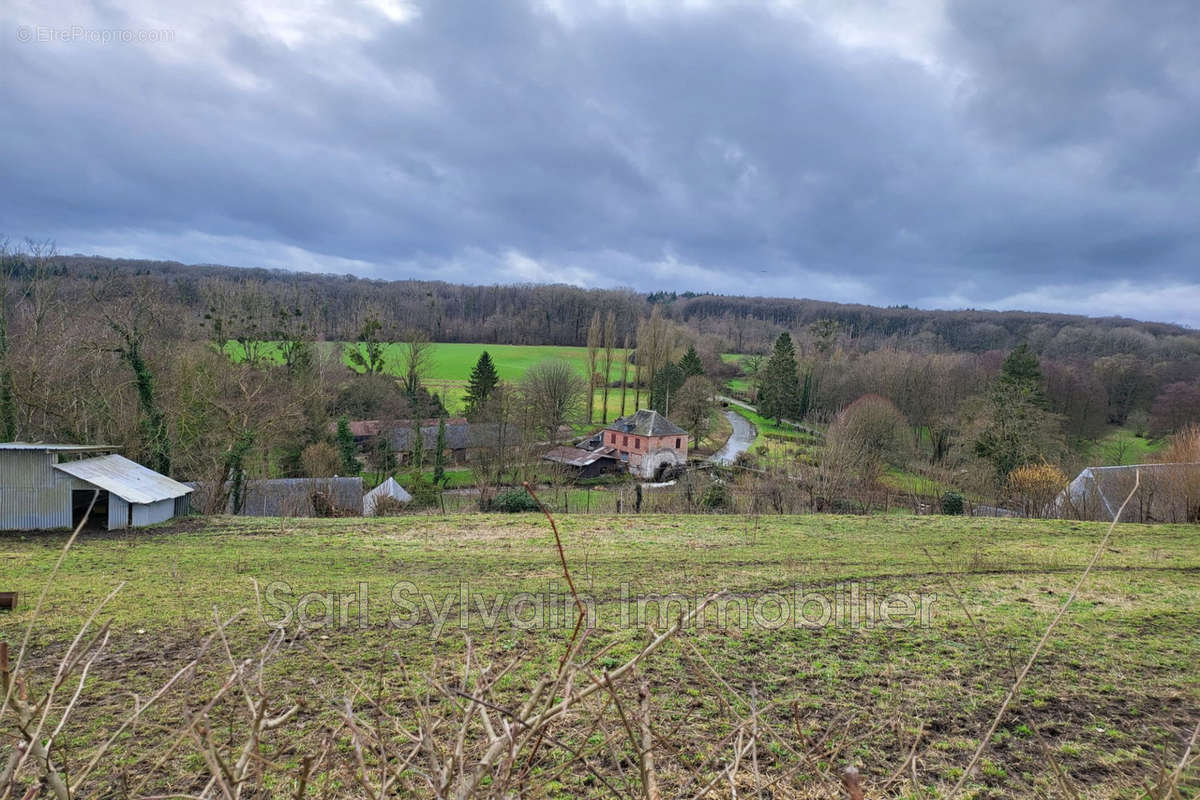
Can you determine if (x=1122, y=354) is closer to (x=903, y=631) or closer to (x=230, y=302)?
(x=903, y=631)

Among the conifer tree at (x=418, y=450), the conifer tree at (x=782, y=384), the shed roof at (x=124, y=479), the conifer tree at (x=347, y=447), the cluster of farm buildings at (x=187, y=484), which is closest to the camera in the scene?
the cluster of farm buildings at (x=187, y=484)

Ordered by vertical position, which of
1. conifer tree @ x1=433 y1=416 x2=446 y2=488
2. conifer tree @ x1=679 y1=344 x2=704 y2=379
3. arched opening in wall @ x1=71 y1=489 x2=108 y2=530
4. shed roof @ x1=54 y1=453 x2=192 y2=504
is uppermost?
conifer tree @ x1=679 y1=344 x2=704 y2=379

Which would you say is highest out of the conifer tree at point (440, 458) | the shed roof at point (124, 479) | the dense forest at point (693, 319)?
the dense forest at point (693, 319)

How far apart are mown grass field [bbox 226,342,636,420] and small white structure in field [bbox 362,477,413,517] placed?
11218mm

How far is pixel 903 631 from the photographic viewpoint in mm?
7621

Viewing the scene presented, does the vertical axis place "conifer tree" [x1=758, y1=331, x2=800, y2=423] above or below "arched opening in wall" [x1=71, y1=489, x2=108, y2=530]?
above

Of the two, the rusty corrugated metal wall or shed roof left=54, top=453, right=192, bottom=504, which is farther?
shed roof left=54, top=453, right=192, bottom=504

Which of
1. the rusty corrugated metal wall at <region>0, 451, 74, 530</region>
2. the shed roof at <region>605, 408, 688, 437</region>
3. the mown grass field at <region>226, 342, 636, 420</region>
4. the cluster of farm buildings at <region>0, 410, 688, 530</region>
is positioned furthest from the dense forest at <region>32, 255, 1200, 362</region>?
the rusty corrugated metal wall at <region>0, 451, 74, 530</region>

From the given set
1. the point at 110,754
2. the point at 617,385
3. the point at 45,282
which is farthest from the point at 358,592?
the point at 617,385

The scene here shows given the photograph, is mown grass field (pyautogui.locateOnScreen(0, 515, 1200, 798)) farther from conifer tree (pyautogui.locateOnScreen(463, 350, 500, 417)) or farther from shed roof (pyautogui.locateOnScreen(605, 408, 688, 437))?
conifer tree (pyautogui.locateOnScreen(463, 350, 500, 417))

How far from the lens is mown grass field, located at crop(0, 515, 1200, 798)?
4.48 m

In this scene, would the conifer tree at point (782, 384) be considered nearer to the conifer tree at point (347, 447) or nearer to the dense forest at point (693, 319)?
the dense forest at point (693, 319)

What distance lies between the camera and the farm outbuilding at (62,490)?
13742 millimetres

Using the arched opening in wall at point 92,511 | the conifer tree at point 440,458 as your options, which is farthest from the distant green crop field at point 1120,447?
the arched opening in wall at point 92,511
